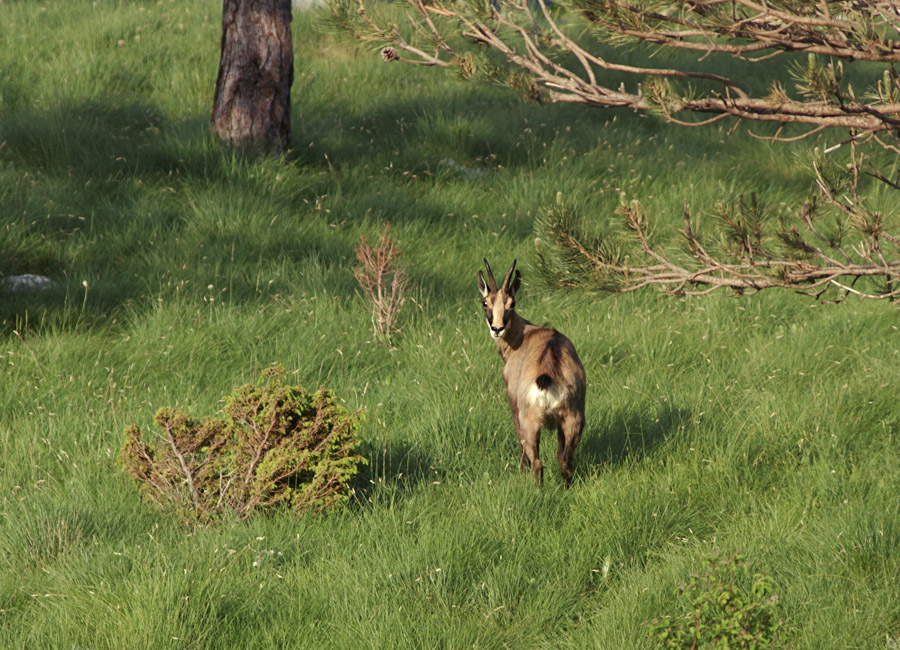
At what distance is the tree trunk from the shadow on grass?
6009 mm

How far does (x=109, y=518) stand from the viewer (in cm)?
463

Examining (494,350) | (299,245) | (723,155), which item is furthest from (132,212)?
(723,155)

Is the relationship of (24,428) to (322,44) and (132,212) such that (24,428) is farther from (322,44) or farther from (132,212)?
(322,44)

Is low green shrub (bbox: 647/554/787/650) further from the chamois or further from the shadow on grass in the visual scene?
the shadow on grass

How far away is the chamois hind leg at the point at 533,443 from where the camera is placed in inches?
197

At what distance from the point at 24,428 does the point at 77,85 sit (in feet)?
24.1

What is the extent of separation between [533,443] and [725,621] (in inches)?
71.5

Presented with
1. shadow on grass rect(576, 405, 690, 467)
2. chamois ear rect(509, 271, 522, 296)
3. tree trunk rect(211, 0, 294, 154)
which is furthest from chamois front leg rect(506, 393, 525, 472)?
tree trunk rect(211, 0, 294, 154)

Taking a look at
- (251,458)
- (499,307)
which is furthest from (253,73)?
(251,458)

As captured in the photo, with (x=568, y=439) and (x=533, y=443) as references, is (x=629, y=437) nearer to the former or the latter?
(x=568, y=439)

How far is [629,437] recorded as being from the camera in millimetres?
5551

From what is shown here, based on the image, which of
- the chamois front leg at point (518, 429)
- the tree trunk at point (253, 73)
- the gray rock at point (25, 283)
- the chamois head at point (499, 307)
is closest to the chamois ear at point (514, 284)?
the chamois head at point (499, 307)

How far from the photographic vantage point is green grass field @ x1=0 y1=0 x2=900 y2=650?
4070 millimetres

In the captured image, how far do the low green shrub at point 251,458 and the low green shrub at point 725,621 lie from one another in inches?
77.6
